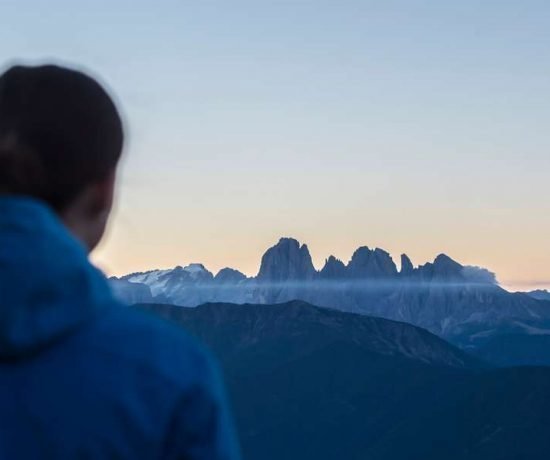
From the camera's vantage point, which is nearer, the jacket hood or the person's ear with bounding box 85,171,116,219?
the jacket hood

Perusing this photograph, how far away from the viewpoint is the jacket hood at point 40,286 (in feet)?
9.25

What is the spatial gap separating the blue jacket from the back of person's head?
0.18 meters

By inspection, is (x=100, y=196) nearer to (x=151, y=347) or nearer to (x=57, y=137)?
(x=57, y=137)

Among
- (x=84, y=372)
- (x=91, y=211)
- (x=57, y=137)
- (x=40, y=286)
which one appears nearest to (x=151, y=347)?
(x=84, y=372)

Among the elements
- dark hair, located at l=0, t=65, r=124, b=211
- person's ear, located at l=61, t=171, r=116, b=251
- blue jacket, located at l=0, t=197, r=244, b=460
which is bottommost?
blue jacket, located at l=0, t=197, r=244, b=460

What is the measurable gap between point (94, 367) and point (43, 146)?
67 centimetres

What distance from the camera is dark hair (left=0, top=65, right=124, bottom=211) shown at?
10.2ft

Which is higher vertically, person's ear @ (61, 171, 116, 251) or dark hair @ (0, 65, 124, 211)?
dark hair @ (0, 65, 124, 211)

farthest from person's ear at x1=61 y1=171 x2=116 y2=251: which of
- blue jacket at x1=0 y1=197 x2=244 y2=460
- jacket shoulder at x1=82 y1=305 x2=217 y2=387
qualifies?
jacket shoulder at x1=82 y1=305 x2=217 y2=387

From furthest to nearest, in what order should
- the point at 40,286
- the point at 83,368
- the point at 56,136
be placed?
the point at 56,136 → the point at 83,368 → the point at 40,286

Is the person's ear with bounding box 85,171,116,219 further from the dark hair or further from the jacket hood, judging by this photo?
the jacket hood

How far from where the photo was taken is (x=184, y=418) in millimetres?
2875

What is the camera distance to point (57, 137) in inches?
122

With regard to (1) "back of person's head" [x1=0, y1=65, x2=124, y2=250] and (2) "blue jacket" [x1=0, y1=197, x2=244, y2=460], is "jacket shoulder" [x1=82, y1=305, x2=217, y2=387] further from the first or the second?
(1) "back of person's head" [x1=0, y1=65, x2=124, y2=250]
